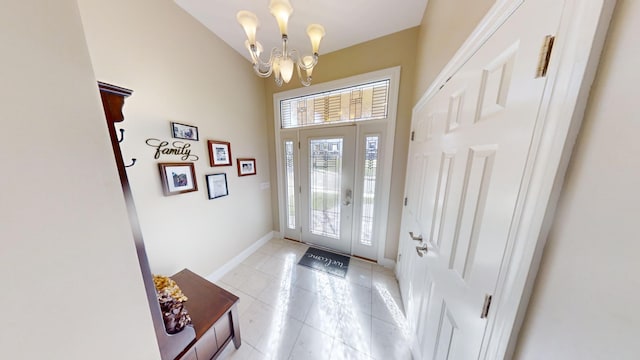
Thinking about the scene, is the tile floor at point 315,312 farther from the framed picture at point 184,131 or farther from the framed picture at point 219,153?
the framed picture at point 184,131

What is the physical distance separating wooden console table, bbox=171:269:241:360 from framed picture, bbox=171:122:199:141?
122 cm

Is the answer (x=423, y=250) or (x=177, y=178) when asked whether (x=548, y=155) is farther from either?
(x=177, y=178)

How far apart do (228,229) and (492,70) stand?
2.44 m

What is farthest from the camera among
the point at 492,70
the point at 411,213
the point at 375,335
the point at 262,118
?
the point at 262,118

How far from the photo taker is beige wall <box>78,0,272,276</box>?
118 cm

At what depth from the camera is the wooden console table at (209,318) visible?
3.33ft

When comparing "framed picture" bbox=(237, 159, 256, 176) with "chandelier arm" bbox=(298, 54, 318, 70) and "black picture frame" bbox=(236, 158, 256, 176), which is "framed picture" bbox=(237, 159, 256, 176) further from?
"chandelier arm" bbox=(298, 54, 318, 70)

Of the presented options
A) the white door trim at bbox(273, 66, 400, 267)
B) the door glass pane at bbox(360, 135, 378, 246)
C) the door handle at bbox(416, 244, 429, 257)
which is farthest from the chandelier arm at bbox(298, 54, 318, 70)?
the door handle at bbox(416, 244, 429, 257)

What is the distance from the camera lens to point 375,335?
4.47 ft

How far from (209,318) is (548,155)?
1.71 meters

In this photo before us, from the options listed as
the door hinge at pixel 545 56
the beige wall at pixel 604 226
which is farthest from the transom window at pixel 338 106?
the beige wall at pixel 604 226

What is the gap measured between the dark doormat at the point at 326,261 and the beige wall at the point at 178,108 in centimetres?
86

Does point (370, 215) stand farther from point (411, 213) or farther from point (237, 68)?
point (237, 68)

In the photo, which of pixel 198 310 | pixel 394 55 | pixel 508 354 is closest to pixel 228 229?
pixel 198 310
